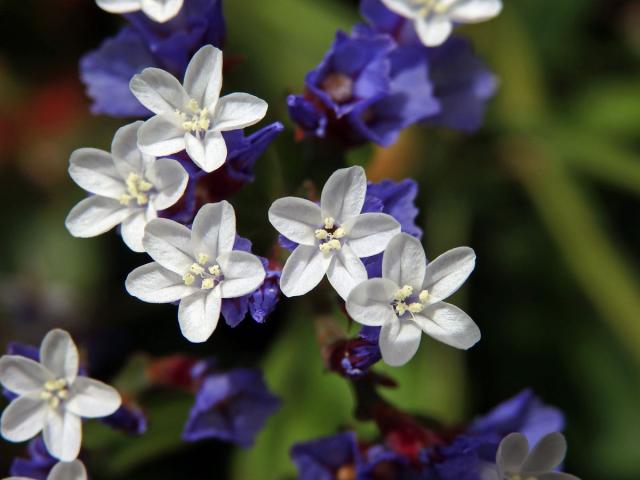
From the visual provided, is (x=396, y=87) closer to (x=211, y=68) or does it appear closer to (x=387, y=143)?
(x=387, y=143)

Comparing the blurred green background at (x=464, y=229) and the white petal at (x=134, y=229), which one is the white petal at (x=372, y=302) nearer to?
the white petal at (x=134, y=229)

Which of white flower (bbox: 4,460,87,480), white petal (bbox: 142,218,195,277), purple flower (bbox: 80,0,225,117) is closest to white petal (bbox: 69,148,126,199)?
white petal (bbox: 142,218,195,277)

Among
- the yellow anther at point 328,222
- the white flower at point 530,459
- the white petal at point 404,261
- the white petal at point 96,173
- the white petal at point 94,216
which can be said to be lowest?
the white flower at point 530,459

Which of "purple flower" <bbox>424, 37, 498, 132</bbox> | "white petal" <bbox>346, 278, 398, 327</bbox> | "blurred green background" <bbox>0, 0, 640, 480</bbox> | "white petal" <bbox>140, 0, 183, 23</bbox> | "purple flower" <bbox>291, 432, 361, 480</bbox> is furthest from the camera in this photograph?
"blurred green background" <bbox>0, 0, 640, 480</bbox>

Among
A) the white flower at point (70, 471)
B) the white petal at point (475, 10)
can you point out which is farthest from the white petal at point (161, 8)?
the white flower at point (70, 471)

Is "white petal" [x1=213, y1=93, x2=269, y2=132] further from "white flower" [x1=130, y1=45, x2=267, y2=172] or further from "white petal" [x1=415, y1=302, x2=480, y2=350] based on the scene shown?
"white petal" [x1=415, y1=302, x2=480, y2=350]

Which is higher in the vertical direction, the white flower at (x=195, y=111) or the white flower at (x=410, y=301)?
the white flower at (x=195, y=111)
